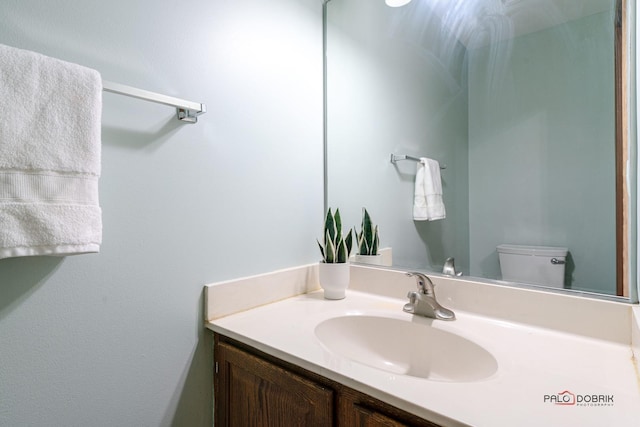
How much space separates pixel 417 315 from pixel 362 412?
44cm

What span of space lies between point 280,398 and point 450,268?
691 millimetres

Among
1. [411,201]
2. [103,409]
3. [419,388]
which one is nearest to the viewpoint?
[419,388]

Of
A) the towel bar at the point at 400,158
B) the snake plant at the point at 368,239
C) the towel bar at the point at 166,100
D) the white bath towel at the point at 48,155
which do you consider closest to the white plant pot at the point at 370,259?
the snake plant at the point at 368,239

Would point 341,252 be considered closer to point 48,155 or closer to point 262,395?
point 262,395

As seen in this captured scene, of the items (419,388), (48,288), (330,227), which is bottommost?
(419,388)

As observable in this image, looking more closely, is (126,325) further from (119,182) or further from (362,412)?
(362,412)

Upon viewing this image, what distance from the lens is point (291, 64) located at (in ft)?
3.97

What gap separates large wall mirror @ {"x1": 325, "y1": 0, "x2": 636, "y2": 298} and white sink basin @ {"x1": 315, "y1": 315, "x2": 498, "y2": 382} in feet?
0.93

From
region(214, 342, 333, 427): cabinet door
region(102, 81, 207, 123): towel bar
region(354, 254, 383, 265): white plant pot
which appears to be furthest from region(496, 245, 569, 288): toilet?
region(102, 81, 207, 123): towel bar

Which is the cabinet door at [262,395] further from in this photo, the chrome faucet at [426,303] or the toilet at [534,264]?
the toilet at [534,264]

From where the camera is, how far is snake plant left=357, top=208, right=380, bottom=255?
1311mm

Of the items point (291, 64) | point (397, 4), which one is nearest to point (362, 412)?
point (291, 64)

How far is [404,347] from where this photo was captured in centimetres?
97

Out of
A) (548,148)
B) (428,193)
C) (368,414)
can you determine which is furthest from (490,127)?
(368,414)
